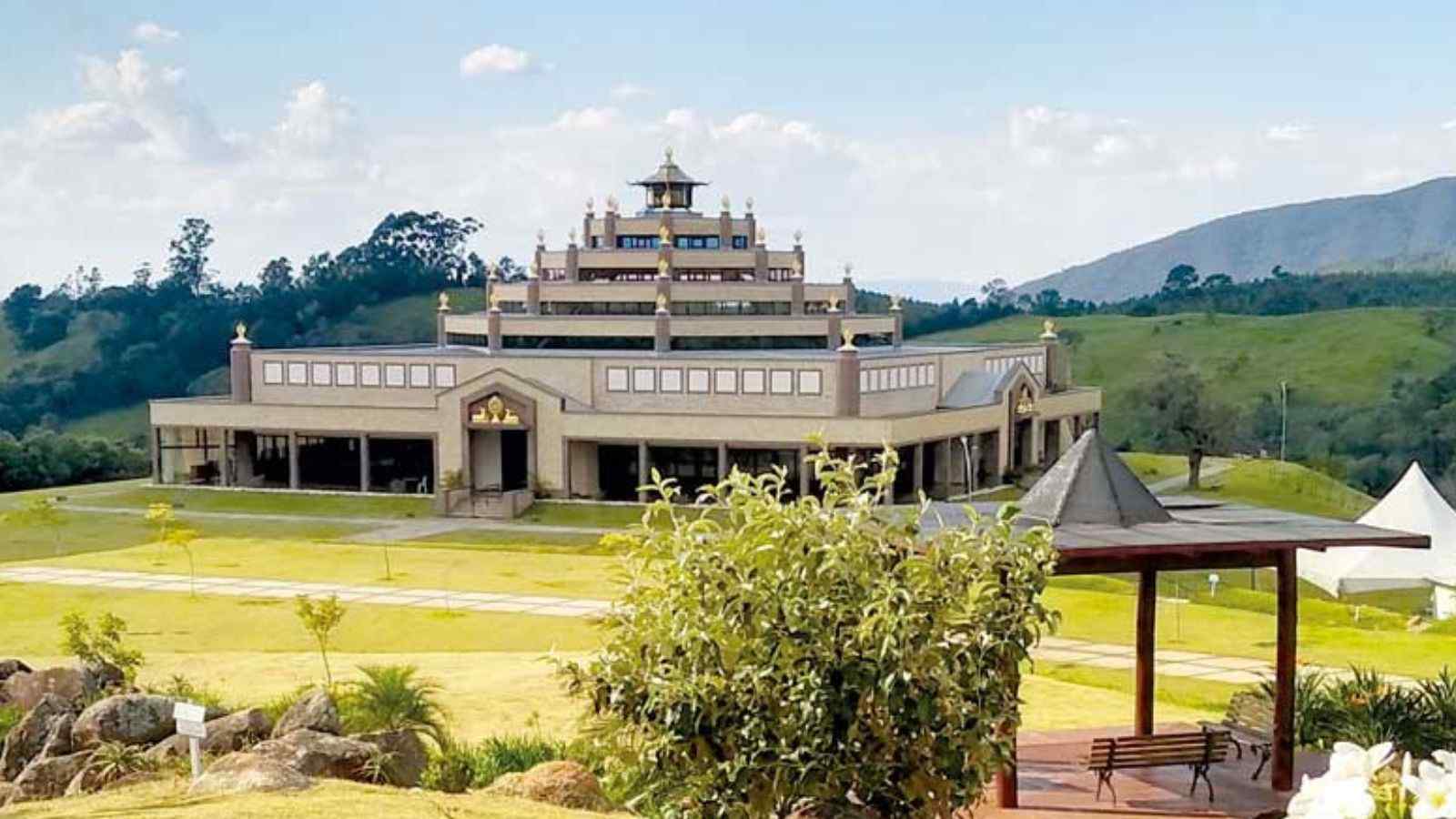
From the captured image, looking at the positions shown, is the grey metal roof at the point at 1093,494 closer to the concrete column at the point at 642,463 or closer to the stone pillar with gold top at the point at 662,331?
the concrete column at the point at 642,463

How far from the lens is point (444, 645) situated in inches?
1260

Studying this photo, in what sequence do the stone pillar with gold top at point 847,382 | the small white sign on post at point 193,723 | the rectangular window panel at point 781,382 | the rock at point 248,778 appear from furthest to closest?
the rectangular window panel at point 781,382 < the stone pillar with gold top at point 847,382 < the small white sign on post at point 193,723 < the rock at point 248,778

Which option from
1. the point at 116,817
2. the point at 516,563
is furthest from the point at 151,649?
the point at 116,817

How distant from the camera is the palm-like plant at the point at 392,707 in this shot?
69.5ft

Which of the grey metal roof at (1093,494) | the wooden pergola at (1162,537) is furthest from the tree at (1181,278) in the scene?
the grey metal roof at (1093,494)

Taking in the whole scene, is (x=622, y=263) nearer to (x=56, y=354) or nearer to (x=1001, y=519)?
(x=1001, y=519)

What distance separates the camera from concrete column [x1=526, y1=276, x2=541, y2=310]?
229 feet

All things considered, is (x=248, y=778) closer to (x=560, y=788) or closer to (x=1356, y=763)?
(x=560, y=788)

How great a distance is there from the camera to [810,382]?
59188 mm

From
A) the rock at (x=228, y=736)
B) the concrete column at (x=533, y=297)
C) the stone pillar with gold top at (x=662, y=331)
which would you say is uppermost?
the concrete column at (x=533, y=297)

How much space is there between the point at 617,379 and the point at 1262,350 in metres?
76.6

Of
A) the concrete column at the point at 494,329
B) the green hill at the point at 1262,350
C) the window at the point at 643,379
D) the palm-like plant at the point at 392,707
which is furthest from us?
the green hill at the point at 1262,350

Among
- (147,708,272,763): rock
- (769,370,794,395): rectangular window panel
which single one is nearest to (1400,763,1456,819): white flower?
(147,708,272,763): rock

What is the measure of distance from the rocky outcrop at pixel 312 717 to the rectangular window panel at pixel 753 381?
4040cm
